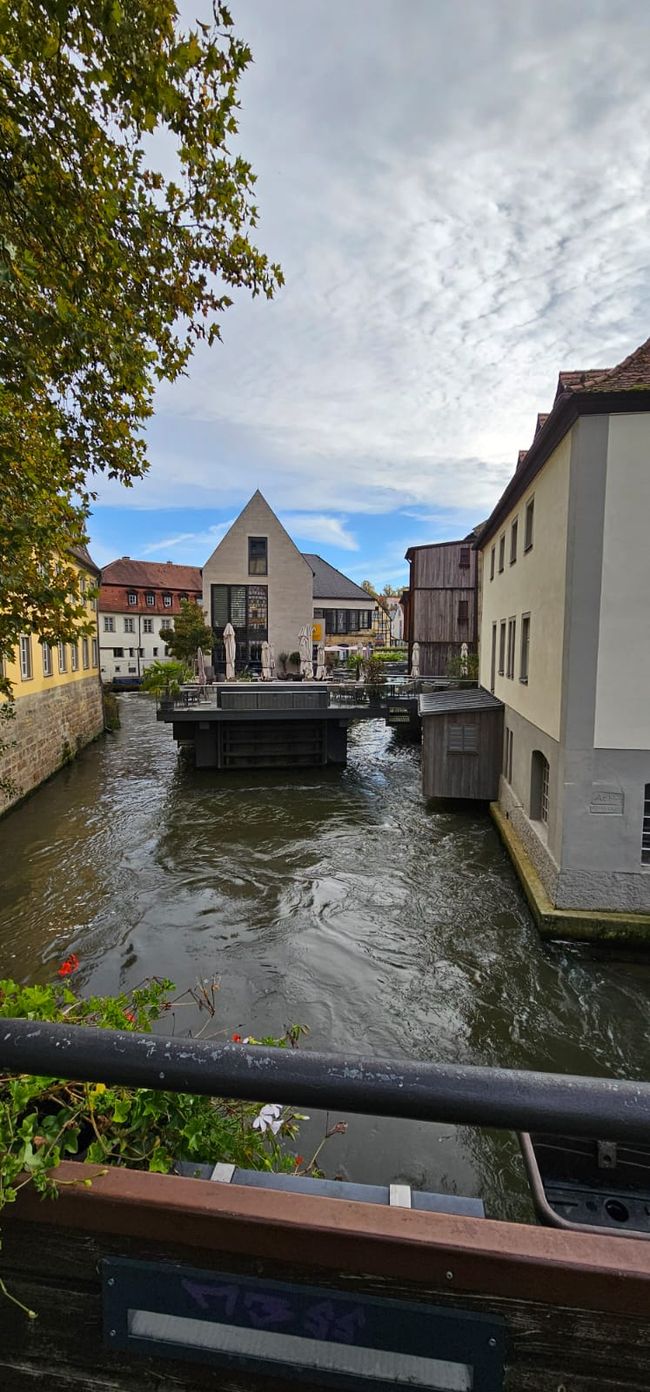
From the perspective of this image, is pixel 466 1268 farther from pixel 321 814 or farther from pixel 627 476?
pixel 321 814

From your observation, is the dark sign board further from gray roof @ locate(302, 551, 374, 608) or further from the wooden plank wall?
gray roof @ locate(302, 551, 374, 608)

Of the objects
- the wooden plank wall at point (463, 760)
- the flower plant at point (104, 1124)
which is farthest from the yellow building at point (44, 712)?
the flower plant at point (104, 1124)

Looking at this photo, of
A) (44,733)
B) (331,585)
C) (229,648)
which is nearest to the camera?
(44,733)

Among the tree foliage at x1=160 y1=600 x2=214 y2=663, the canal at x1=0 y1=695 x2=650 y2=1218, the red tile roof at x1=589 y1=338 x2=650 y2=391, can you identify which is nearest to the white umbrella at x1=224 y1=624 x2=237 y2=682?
the tree foliage at x1=160 y1=600 x2=214 y2=663

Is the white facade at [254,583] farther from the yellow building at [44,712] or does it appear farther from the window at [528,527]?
the window at [528,527]

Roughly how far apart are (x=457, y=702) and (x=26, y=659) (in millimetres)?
11704

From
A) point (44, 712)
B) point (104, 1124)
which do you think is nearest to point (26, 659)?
point (44, 712)

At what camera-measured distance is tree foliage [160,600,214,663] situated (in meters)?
38.2

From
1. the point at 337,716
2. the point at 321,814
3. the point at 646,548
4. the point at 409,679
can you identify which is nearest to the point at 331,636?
the point at 409,679

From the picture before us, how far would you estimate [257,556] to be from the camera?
40375 millimetres

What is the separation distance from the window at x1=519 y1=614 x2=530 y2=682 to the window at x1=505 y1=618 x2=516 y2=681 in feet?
3.68

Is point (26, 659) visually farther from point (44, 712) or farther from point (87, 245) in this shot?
point (87, 245)

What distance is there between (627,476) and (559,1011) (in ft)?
22.1

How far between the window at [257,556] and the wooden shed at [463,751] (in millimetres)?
25984
